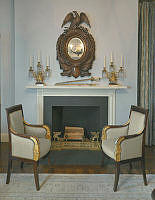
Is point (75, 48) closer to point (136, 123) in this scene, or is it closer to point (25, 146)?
point (136, 123)

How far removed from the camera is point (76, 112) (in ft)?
15.4

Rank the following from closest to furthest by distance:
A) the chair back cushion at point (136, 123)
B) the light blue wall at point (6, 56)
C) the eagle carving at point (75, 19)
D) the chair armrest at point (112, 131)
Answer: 1. the chair back cushion at point (136, 123)
2. the chair armrest at point (112, 131)
3. the eagle carving at point (75, 19)
4. the light blue wall at point (6, 56)

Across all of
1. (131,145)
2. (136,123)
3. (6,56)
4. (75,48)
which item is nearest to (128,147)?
(131,145)

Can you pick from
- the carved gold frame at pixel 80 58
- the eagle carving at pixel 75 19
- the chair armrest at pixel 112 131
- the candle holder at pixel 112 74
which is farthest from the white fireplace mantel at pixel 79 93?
the eagle carving at pixel 75 19

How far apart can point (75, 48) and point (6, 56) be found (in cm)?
143

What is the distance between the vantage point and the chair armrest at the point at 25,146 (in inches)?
108

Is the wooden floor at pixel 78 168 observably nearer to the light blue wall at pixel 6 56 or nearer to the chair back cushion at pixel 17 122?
the chair back cushion at pixel 17 122

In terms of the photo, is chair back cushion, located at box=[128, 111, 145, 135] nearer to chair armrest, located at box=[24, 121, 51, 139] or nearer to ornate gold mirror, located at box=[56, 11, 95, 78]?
chair armrest, located at box=[24, 121, 51, 139]

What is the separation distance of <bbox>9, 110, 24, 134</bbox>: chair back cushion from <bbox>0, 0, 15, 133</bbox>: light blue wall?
4.84 feet

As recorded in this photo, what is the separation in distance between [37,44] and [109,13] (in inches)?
55.9

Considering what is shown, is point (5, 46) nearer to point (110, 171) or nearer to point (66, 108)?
point (66, 108)

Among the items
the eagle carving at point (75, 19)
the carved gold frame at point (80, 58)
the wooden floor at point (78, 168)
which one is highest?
the eagle carving at point (75, 19)

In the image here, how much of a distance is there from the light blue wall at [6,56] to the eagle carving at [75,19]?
118 cm

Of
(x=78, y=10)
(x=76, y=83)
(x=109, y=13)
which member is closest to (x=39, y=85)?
(x=76, y=83)
